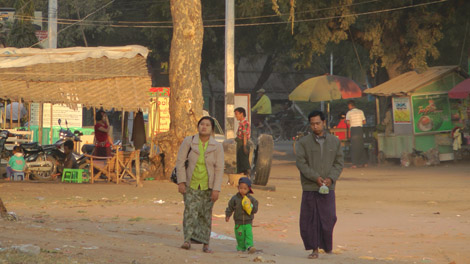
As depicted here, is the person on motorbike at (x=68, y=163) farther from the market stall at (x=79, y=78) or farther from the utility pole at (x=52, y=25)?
the utility pole at (x=52, y=25)

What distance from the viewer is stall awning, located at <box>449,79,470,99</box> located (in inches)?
935

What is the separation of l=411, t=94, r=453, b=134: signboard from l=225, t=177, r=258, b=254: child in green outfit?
54.7 ft

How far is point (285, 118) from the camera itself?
4297cm

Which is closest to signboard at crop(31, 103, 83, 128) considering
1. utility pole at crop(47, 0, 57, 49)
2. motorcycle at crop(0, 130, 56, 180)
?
utility pole at crop(47, 0, 57, 49)

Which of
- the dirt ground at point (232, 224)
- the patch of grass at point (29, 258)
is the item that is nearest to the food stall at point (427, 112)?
the dirt ground at point (232, 224)

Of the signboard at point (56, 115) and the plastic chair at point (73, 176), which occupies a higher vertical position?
the signboard at point (56, 115)

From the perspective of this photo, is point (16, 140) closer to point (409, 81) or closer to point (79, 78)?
point (79, 78)

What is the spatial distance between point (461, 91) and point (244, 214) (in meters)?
15.9

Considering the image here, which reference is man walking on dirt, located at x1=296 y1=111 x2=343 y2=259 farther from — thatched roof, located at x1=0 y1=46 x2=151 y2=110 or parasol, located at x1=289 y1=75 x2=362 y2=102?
parasol, located at x1=289 y1=75 x2=362 y2=102

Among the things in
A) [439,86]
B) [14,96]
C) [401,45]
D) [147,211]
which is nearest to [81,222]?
[147,211]

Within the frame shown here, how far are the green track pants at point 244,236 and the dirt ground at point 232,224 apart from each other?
0.22 meters

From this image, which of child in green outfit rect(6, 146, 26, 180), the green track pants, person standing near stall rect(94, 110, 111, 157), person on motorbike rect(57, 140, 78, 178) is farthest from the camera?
person on motorbike rect(57, 140, 78, 178)

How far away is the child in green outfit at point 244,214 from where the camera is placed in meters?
9.37

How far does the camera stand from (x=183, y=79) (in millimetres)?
19750
